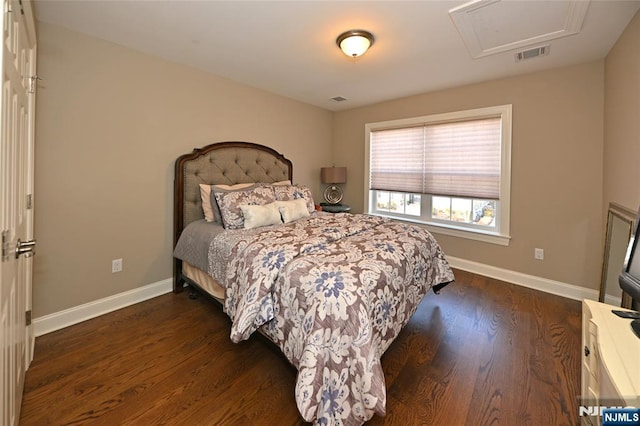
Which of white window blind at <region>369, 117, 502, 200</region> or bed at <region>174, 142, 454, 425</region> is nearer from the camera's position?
bed at <region>174, 142, 454, 425</region>

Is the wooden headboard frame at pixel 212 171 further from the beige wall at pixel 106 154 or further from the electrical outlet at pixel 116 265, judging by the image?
the electrical outlet at pixel 116 265

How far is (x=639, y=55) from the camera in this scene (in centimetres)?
183

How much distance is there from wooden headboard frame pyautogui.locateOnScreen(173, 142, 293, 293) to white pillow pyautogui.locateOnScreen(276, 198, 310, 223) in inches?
30.9

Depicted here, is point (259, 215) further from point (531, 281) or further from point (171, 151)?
point (531, 281)

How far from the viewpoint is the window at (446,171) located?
321 cm

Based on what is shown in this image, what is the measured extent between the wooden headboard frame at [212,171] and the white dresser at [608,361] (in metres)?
3.02

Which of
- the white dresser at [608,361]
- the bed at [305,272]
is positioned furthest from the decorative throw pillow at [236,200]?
the white dresser at [608,361]

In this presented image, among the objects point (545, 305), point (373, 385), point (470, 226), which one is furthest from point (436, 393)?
point (470, 226)

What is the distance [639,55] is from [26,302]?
4.24m

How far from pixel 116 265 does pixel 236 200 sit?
1190 millimetres

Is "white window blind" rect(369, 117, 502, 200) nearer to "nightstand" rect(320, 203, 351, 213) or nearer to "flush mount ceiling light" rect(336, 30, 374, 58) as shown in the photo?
"nightstand" rect(320, 203, 351, 213)

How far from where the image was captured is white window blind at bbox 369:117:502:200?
128 inches

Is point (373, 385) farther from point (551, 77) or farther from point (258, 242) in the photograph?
point (551, 77)

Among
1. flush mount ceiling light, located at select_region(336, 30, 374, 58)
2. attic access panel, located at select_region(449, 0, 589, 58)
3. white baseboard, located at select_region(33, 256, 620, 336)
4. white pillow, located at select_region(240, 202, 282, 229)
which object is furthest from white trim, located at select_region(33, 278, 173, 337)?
attic access panel, located at select_region(449, 0, 589, 58)
